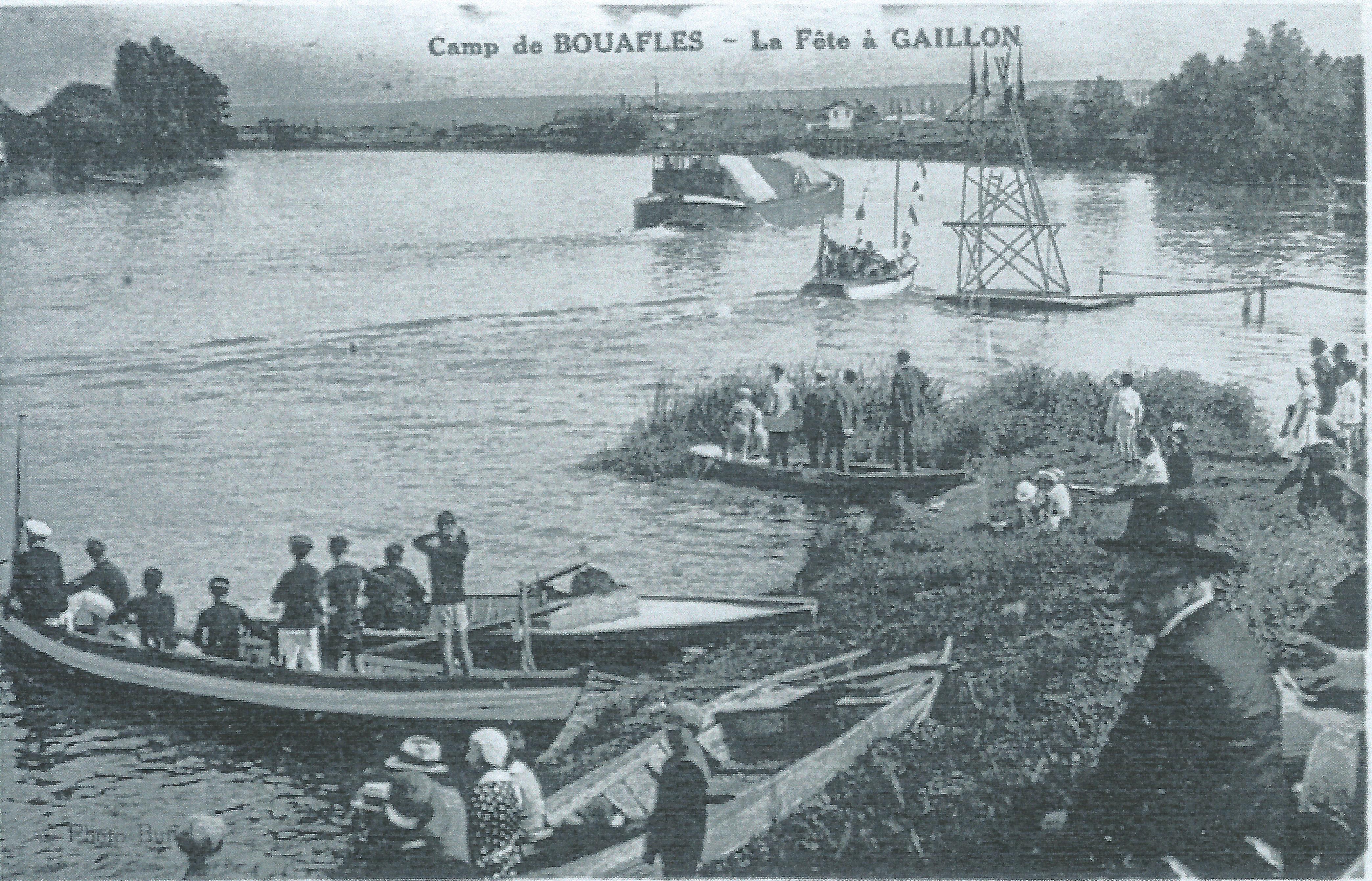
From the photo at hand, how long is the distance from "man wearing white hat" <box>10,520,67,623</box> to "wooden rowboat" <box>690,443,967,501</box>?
3000mm

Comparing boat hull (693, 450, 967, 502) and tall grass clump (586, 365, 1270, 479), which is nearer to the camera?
tall grass clump (586, 365, 1270, 479)

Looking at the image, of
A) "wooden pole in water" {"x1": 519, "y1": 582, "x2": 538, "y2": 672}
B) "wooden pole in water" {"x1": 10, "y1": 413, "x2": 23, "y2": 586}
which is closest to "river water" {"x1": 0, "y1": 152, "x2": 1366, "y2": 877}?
"wooden pole in water" {"x1": 10, "y1": 413, "x2": 23, "y2": 586}

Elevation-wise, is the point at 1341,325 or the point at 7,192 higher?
the point at 7,192

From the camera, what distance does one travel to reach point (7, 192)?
7.42 m

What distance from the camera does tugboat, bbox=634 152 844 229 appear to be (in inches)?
321

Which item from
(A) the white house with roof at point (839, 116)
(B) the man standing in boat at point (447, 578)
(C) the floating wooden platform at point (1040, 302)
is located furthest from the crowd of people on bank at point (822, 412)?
(B) the man standing in boat at point (447, 578)

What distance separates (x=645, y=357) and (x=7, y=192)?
3.17 metres

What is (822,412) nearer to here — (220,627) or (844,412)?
(844,412)

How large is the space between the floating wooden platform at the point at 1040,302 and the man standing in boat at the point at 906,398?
0.53m

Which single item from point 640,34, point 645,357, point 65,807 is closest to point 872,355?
point 645,357

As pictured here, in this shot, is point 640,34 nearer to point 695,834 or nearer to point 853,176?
point 853,176

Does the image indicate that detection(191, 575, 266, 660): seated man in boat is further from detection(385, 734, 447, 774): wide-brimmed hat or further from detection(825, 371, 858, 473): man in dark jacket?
detection(825, 371, 858, 473): man in dark jacket

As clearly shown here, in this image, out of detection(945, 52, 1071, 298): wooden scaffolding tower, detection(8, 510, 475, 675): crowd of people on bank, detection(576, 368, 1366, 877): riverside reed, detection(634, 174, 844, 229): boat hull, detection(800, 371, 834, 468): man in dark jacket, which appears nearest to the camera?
detection(576, 368, 1366, 877): riverside reed

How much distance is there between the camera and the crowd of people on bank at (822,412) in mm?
7477
